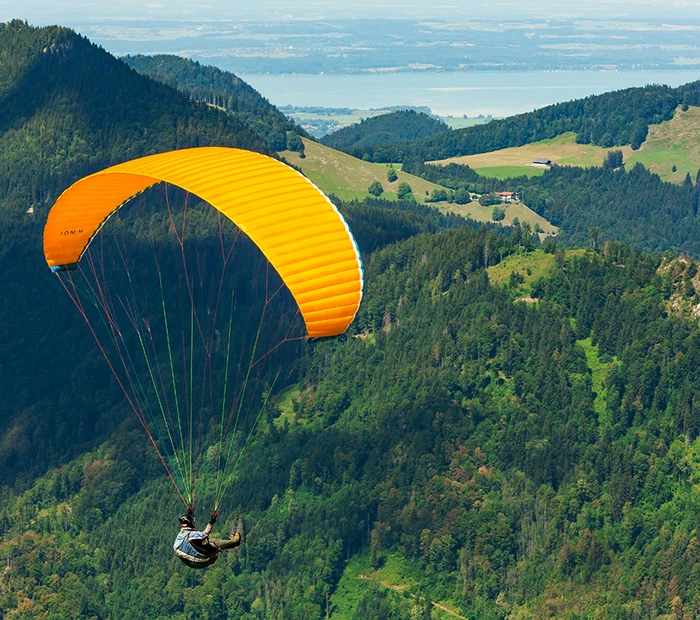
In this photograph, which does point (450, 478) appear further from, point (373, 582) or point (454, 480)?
point (373, 582)

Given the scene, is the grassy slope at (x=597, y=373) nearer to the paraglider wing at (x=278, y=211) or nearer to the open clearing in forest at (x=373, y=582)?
the open clearing in forest at (x=373, y=582)

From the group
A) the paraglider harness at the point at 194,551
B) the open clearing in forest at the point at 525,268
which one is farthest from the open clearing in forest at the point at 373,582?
the paraglider harness at the point at 194,551

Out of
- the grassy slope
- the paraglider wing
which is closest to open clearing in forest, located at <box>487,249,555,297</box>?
the grassy slope

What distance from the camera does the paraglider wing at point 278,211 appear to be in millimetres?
61156

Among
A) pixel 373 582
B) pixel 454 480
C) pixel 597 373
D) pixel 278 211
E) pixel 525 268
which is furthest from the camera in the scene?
pixel 525 268

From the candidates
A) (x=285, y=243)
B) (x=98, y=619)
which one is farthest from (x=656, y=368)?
(x=285, y=243)

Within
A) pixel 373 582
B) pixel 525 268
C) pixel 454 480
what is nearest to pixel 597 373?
pixel 525 268

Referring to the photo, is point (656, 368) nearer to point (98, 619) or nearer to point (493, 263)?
point (493, 263)

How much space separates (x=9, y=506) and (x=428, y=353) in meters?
56.3

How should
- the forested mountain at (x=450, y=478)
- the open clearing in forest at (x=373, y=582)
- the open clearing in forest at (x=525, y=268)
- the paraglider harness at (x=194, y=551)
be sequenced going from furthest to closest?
the open clearing in forest at (x=525, y=268), the forested mountain at (x=450, y=478), the open clearing in forest at (x=373, y=582), the paraglider harness at (x=194, y=551)

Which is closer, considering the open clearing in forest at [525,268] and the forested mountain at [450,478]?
the forested mountain at [450,478]

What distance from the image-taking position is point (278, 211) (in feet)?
210

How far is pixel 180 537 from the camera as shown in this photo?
60938 millimetres

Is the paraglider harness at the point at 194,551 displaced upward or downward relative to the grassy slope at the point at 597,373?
upward
